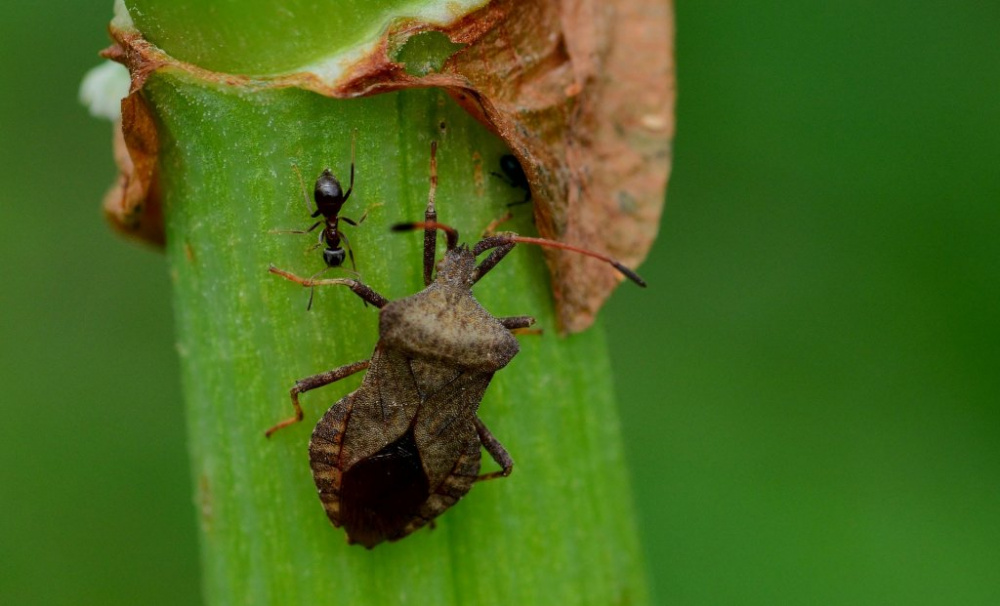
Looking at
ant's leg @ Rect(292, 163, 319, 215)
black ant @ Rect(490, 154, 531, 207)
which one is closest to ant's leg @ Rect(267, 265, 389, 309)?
ant's leg @ Rect(292, 163, 319, 215)

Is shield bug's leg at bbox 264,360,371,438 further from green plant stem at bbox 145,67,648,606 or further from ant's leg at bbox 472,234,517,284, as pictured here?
ant's leg at bbox 472,234,517,284

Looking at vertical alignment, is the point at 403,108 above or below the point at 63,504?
above

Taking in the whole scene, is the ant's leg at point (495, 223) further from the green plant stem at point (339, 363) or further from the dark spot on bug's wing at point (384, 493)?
the dark spot on bug's wing at point (384, 493)

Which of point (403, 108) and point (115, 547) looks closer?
point (403, 108)

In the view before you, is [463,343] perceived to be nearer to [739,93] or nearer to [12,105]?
[739,93]

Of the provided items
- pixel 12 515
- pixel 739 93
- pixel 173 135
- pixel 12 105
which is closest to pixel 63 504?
pixel 12 515

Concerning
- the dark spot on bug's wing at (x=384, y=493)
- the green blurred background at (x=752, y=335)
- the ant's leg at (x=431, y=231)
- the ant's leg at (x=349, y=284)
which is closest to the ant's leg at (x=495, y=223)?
the ant's leg at (x=431, y=231)
